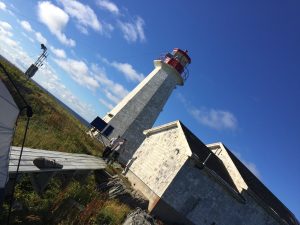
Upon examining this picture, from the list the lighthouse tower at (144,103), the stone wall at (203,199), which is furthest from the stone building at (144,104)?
the stone wall at (203,199)

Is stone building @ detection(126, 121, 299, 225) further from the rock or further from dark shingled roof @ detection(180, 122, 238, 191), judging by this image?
the rock

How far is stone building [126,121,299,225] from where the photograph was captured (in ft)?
63.3

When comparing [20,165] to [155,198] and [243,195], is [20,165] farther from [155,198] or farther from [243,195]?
[243,195]

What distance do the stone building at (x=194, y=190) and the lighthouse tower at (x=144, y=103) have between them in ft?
19.9

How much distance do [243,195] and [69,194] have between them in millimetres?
11836

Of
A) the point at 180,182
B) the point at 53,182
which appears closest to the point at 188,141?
the point at 180,182

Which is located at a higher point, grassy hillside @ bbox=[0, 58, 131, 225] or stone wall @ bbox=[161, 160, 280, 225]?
stone wall @ bbox=[161, 160, 280, 225]

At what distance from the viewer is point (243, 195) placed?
2039cm

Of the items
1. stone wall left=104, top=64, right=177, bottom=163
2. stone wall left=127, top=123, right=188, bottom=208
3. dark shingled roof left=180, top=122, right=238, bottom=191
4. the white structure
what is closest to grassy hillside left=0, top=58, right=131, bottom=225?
the white structure

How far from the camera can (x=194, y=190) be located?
767 inches

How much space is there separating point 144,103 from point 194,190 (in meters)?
10.8

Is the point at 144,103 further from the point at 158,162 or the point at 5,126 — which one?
the point at 5,126

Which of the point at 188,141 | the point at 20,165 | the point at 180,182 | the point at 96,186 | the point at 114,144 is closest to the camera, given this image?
the point at 20,165

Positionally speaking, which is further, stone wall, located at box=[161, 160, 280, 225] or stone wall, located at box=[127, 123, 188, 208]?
stone wall, located at box=[127, 123, 188, 208]
